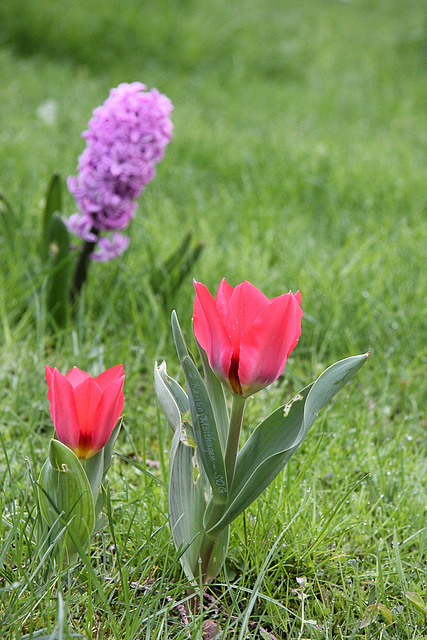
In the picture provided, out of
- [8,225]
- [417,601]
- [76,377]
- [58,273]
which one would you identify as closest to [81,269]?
[58,273]

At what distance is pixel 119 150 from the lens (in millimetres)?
1602

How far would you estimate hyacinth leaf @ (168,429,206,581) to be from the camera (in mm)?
923

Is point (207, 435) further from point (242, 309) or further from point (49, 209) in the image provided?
point (49, 209)

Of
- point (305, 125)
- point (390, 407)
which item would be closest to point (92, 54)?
point (305, 125)

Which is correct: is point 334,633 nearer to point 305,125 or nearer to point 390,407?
point 390,407

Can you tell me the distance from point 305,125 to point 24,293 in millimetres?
3098

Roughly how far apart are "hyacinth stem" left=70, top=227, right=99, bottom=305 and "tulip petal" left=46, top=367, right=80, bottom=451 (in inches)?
38.5

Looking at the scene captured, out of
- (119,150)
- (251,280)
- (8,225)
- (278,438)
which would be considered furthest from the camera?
(251,280)

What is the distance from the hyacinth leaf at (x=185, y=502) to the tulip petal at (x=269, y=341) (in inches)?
7.5

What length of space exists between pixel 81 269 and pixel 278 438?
45.4 inches

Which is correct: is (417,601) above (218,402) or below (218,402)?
below

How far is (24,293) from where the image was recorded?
1857 millimetres

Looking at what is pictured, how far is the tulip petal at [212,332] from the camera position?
31.6 inches

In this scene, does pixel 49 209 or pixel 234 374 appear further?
pixel 49 209
